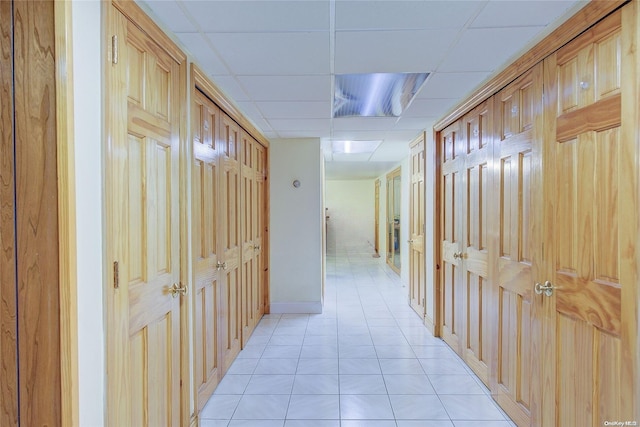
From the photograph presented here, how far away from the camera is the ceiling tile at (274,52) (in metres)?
1.87

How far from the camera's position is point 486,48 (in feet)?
6.67

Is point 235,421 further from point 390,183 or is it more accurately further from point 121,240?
point 390,183

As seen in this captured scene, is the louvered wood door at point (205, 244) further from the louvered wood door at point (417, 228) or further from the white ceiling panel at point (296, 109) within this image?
the louvered wood door at point (417, 228)

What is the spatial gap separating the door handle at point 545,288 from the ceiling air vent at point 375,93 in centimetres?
154

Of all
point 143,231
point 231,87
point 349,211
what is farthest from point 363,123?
point 349,211

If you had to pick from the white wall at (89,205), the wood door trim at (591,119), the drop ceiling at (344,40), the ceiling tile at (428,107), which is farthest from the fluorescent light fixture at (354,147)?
the white wall at (89,205)

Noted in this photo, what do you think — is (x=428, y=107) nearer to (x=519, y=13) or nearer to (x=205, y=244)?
(x=519, y=13)

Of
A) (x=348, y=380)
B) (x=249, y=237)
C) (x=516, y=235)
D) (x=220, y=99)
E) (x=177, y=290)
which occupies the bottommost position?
(x=348, y=380)

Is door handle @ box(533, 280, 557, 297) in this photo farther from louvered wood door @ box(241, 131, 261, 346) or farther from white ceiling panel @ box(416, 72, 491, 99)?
louvered wood door @ box(241, 131, 261, 346)

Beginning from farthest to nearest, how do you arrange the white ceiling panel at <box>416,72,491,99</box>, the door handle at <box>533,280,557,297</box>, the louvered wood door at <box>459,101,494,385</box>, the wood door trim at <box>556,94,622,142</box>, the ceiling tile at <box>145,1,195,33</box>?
1. the louvered wood door at <box>459,101,494,385</box>
2. the white ceiling panel at <box>416,72,491,99</box>
3. the door handle at <box>533,280,557,297</box>
4. the ceiling tile at <box>145,1,195,33</box>
5. the wood door trim at <box>556,94,622,142</box>

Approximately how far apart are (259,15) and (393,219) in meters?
6.74

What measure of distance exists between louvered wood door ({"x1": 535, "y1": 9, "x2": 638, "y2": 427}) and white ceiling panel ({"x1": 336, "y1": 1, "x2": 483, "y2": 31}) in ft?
1.88

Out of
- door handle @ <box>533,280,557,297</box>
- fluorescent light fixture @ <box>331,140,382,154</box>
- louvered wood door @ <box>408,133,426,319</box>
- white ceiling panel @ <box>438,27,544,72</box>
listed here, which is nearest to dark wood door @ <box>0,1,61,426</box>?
white ceiling panel @ <box>438,27,544,72</box>

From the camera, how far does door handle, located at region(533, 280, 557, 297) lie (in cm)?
183
